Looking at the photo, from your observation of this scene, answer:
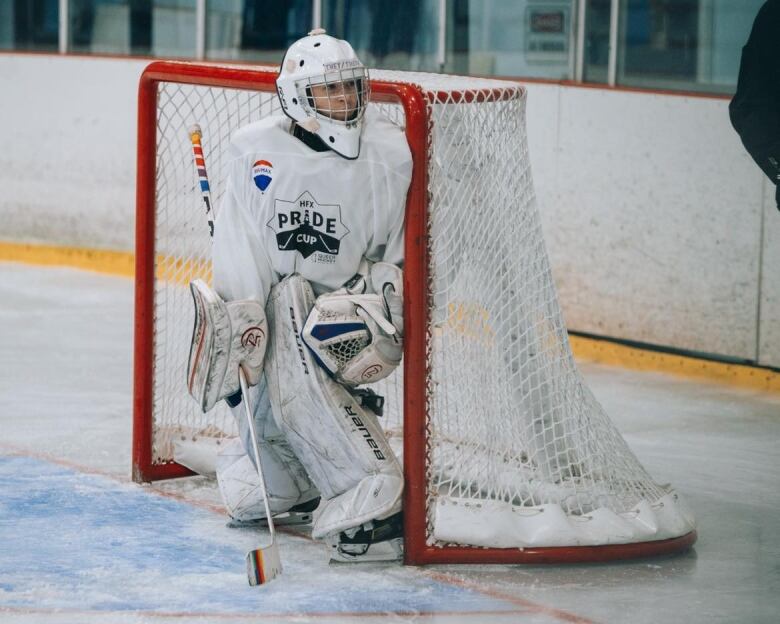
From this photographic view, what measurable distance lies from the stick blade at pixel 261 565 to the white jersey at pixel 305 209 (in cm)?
60

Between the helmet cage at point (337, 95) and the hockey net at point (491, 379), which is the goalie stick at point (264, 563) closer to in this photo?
the hockey net at point (491, 379)

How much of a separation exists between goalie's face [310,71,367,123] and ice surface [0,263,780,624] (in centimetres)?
104

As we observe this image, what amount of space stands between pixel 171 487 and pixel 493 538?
1.11 m

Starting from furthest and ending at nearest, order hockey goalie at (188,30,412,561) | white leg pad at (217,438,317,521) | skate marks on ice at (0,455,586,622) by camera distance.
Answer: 1. white leg pad at (217,438,317,521)
2. hockey goalie at (188,30,412,561)
3. skate marks on ice at (0,455,586,622)

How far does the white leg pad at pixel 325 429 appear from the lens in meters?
3.77

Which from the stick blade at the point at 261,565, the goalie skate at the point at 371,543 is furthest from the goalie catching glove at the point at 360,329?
the stick blade at the point at 261,565

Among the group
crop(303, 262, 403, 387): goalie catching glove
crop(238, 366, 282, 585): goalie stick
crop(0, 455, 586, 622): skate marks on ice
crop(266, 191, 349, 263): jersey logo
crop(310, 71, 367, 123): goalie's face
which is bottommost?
crop(0, 455, 586, 622): skate marks on ice

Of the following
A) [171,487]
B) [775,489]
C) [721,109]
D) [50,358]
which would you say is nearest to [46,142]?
[50,358]

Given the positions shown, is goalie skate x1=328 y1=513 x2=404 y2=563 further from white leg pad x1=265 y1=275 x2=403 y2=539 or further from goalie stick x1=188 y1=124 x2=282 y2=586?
goalie stick x1=188 y1=124 x2=282 y2=586

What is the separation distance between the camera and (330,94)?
12.2 feet

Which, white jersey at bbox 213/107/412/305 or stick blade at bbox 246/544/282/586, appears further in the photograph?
white jersey at bbox 213/107/412/305

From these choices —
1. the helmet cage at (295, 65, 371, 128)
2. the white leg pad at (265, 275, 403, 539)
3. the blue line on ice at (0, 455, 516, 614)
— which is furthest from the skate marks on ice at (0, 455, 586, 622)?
the helmet cage at (295, 65, 371, 128)

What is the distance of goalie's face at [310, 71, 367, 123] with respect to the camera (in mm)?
3693

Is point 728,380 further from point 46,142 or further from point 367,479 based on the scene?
point 46,142
